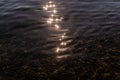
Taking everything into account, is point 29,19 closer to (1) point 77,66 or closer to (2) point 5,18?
(2) point 5,18

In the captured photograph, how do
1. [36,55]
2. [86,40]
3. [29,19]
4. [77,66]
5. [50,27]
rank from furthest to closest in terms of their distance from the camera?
1. [29,19]
2. [50,27]
3. [86,40]
4. [36,55]
5. [77,66]

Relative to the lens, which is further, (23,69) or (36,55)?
(36,55)

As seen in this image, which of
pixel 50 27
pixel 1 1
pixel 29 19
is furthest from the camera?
pixel 1 1

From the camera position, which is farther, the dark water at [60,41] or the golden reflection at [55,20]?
the golden reflection at [55,20]

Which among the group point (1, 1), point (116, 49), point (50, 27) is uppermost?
point (1, 1)

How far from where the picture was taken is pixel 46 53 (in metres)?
11.9

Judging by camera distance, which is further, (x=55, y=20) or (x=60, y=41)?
(x=55, y=20)

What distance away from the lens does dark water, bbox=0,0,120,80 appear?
10.6 metres

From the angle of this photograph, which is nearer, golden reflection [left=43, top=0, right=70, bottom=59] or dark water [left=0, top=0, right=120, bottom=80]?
dark water [left=0, top=0, right=120, bottom=80]

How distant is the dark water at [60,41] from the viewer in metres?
10.6

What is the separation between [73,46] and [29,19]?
16.8 feet

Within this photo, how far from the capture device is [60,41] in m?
12.9

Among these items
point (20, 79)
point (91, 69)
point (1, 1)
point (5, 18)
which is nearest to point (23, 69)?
point (20, 79)

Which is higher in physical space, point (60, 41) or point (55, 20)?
point (55, 20)
